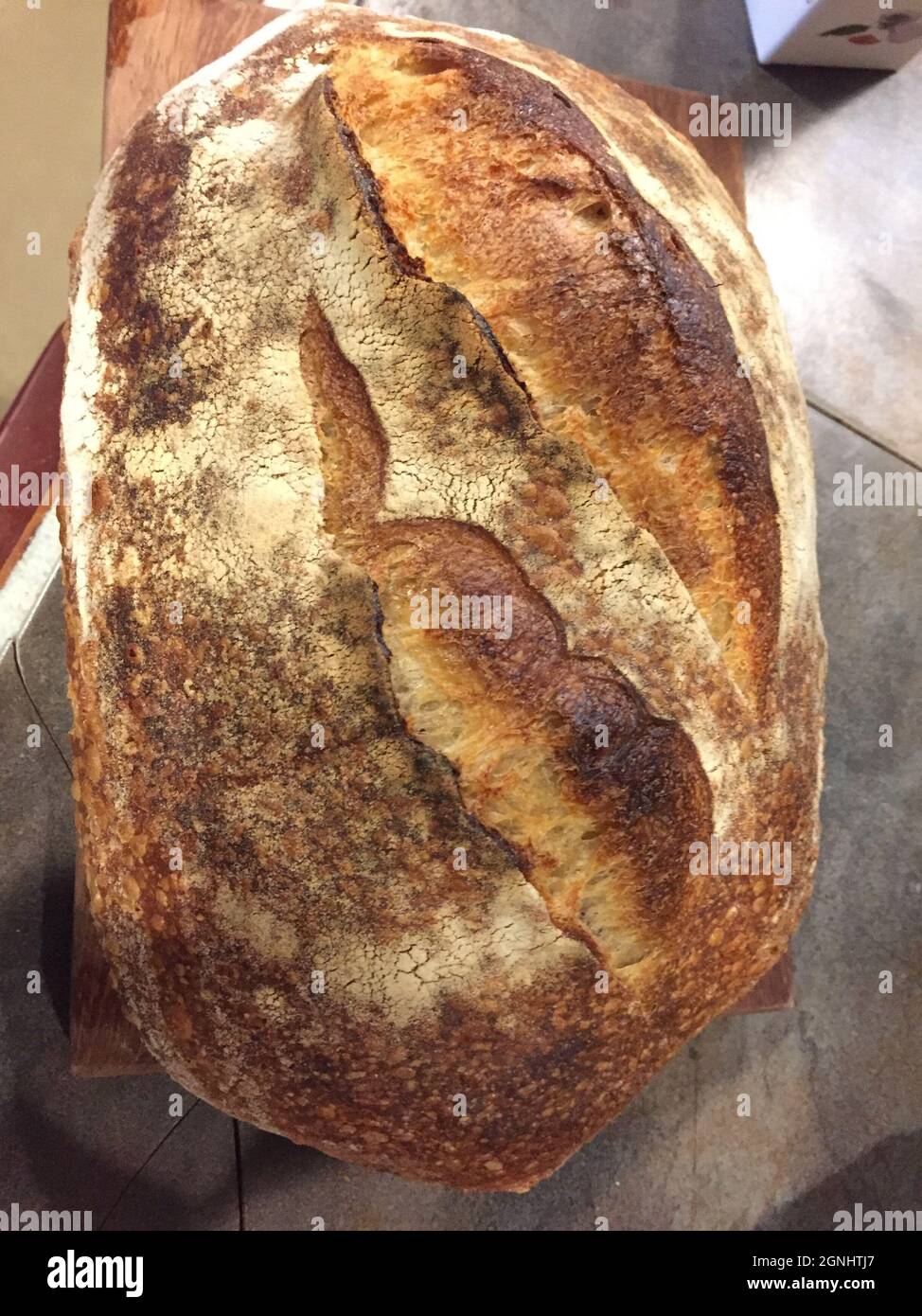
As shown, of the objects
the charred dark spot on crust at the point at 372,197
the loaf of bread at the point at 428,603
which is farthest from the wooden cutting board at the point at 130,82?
the charred dark spot on crust at the point at 372,197

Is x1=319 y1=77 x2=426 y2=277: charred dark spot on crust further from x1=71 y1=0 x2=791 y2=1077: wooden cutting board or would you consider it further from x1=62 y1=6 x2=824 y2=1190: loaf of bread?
x1=71 y1=0 x2=791 y2=1077: wooden cutting board

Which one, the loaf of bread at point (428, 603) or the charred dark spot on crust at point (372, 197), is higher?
the charred dark spot on crust at point (372, 197)

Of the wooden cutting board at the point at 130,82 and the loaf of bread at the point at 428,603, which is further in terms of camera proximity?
the wooden cutting board at the point at 130,82

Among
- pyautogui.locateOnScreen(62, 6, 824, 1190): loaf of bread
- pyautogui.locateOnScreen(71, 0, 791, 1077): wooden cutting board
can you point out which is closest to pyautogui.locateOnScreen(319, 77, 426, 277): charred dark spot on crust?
pyautogui.locateOnScreen(62, 6, 824, 1190): loaf of bread

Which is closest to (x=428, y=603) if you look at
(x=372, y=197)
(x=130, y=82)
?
(x=372, y=197)

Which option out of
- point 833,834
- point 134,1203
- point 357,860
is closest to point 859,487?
point 833,834

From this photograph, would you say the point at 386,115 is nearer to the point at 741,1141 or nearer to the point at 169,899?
the point at 169,899

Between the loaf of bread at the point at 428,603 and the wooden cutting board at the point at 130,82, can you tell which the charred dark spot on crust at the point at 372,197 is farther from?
the wooden cutting board at the point at 130,82
